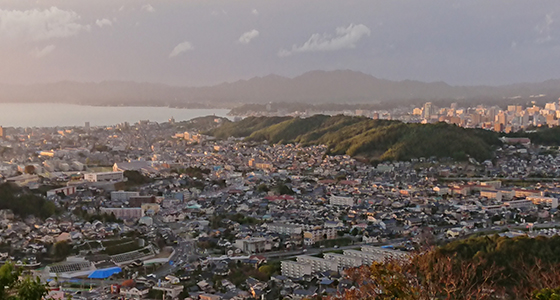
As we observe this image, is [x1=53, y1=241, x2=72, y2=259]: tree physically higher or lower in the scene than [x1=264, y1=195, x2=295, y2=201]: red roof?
higher

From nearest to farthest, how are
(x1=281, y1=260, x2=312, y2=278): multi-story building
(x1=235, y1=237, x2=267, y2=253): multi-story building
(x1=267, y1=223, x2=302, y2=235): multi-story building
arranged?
(x1=281, y1=260, x2=312, y2=278): multi-story building, (x1=235, y1=237, x2=267, y2=253): multi-story building, (x1=267, y1=223, x2=302, y2=235): multi-story building

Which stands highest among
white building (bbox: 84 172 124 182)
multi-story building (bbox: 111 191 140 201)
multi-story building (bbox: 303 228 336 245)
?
white building (bbox: 84 172 124 182)

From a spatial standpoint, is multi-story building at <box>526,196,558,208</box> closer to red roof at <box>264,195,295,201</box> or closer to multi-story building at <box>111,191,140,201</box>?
red roof at <box>264,195,295,201</box>

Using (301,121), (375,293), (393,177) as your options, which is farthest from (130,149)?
(375,293)

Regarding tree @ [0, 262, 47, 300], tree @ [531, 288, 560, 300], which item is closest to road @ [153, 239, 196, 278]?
tree @ [0, 262, 47, 300]

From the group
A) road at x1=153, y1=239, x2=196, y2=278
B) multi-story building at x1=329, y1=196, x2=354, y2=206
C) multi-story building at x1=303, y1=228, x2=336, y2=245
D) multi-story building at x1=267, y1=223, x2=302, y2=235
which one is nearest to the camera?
road at x1=153, y1=239, x2=196, y2=278

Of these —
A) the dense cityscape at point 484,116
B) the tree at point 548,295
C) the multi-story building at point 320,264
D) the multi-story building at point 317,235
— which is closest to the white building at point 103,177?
the multi-story building at point 317,235

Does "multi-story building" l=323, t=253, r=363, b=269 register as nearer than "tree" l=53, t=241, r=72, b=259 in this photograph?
Yes
